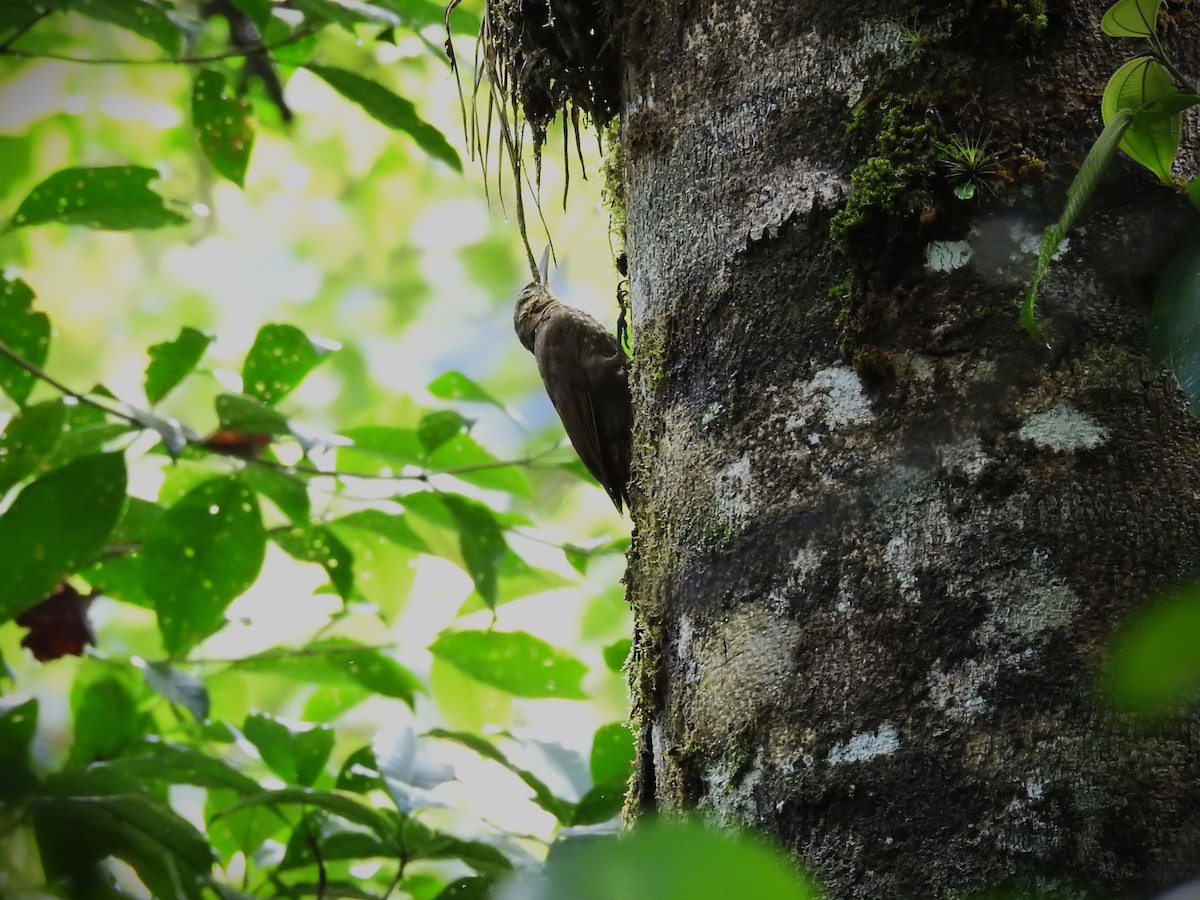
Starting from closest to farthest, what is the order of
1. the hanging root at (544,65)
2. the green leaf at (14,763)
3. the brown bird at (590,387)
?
the green leaf at (14,763)
the hanging root at (544,65)
the brown bird at (590,387)

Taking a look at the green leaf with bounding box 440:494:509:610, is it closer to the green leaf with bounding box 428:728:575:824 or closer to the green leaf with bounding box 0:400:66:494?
the green leaf with bounding box 428:728:575:824

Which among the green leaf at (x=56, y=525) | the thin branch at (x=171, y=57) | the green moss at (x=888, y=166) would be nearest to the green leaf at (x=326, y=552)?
the green leaf at (x=56, y=525)

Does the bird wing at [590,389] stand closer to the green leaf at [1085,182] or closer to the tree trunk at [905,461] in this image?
the tree trunk at [905,461]

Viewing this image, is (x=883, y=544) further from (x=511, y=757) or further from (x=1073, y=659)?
(x=511, y=757)

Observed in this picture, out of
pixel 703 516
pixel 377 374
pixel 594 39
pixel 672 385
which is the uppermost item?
pixel 377 374

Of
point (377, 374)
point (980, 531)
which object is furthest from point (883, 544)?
point (377, 374)

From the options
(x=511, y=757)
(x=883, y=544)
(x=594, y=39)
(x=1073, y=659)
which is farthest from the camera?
(x=511, y=757)

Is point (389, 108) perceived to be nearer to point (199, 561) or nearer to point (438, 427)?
point (438, 427)

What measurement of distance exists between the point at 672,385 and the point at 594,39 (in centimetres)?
72

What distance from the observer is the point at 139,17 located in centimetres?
209

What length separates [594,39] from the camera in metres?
1.81

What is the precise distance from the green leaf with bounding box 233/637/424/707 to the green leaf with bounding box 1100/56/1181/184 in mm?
1743

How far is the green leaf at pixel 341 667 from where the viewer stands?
2354mm

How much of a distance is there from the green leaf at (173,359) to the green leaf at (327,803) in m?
0.79
